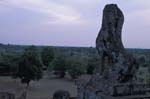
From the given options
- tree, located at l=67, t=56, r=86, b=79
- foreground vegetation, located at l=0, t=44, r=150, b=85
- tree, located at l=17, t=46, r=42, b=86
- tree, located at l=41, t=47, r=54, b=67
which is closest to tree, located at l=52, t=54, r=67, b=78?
foreground vegetation, located at l=0, t=44, r=150, b=85

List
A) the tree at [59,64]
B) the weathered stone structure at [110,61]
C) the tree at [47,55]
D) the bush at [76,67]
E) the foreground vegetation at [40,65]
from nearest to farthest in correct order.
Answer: the weathered stone structure at [110,61], the foreground vegetation at [40,65], the bush at [76,67], the tree at [59,64], the tree at [47,55]

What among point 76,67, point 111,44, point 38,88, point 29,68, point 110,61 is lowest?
point 38,88

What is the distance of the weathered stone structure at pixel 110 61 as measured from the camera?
8.34 meters

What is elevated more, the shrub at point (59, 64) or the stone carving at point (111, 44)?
the stone carving at point (111, 44)

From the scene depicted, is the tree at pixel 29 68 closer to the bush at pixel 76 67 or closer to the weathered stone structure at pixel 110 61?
the bush at pixel 76 67

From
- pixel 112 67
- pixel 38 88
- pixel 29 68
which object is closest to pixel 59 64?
pixel 38 88

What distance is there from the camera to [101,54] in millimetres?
9078

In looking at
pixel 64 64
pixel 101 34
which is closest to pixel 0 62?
pixel 64 64

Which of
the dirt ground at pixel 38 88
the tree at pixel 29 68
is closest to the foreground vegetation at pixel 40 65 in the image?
the tree at pixel 29 68

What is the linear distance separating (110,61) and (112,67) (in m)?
0.25

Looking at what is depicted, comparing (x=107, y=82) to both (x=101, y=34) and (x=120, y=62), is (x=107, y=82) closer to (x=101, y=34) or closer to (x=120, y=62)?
(x=120, y=62)

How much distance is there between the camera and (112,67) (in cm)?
866

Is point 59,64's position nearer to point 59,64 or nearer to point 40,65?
point 59,64

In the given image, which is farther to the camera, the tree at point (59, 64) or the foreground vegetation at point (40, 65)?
the tree at point (59, 64)
